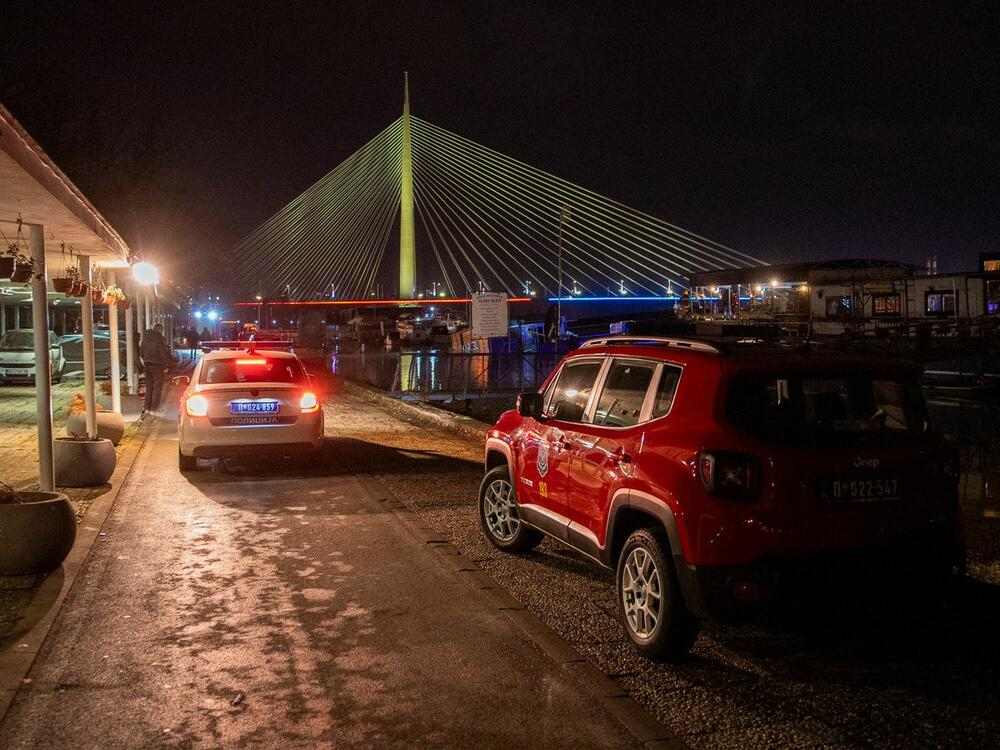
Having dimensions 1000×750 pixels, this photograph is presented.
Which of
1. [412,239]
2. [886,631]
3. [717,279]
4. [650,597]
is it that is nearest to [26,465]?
[650,597]

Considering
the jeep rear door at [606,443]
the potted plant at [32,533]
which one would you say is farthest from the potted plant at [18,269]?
the jeep rear door at [606,443]

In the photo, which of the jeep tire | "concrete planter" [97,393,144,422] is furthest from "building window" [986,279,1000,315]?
the jeep tire

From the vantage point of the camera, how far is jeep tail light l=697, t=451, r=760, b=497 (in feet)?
14.0

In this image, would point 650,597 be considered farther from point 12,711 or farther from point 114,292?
point 114,292

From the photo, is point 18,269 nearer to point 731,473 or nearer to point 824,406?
point 731,473

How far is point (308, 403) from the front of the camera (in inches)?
420

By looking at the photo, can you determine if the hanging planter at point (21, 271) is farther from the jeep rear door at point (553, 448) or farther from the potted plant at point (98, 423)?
the jeep rear door at point (553, 448)

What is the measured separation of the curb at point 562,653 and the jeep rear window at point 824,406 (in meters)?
1.41

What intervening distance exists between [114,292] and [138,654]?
32.8 ft

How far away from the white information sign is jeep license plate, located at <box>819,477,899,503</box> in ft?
46.3

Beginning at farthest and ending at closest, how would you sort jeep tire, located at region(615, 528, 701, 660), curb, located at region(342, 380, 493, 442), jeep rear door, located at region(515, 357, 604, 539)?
curb, located at region(342, 380, 493, 442) → jeep rear door, located at region(515, 357, 604, 539) → jeep tire, located at region(615, 528, 701, 660)

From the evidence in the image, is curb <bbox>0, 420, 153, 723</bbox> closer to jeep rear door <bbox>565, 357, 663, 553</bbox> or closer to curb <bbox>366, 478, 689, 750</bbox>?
curb <bbox>366, 478, 689, 750</bbox>

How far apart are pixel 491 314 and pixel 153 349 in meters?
6.46

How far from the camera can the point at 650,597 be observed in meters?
4.75
